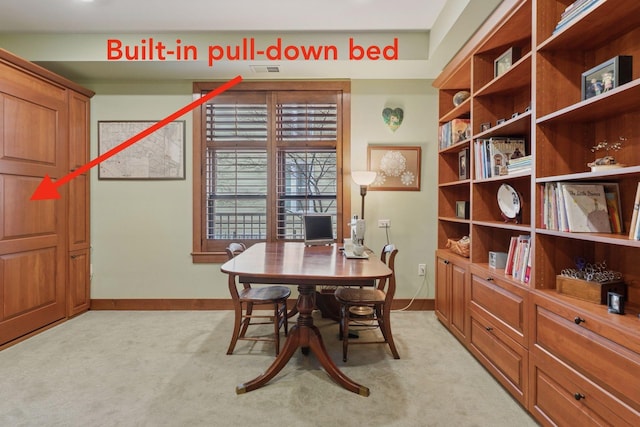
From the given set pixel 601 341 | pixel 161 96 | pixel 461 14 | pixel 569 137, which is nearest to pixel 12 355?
pixel 161 96

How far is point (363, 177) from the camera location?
3172 millimetres

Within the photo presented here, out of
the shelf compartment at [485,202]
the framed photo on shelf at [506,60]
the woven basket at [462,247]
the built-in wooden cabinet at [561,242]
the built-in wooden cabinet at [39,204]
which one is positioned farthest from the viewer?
the woven basket at [462,247]

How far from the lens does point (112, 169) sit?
3457mm

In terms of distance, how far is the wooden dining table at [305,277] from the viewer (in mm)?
1762

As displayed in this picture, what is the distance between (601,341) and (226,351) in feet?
7.59

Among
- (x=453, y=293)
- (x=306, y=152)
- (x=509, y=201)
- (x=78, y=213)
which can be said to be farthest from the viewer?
(x=306, y=152)

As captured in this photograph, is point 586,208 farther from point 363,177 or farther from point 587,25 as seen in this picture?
point 363,177

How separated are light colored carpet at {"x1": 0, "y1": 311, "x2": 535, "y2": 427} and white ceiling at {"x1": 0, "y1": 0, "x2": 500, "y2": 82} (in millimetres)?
2590

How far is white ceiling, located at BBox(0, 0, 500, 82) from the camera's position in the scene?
8.56ft

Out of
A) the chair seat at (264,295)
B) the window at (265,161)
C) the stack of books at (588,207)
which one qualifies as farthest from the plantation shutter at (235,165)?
the stack of books at (588,207)

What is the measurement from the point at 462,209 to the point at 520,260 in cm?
97

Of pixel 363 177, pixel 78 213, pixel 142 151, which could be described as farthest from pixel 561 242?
pixel 78 213

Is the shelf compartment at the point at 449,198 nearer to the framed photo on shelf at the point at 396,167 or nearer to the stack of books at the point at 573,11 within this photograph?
the framed photo on shelf at the point at 396,167

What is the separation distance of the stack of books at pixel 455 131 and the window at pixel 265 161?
1.03m
